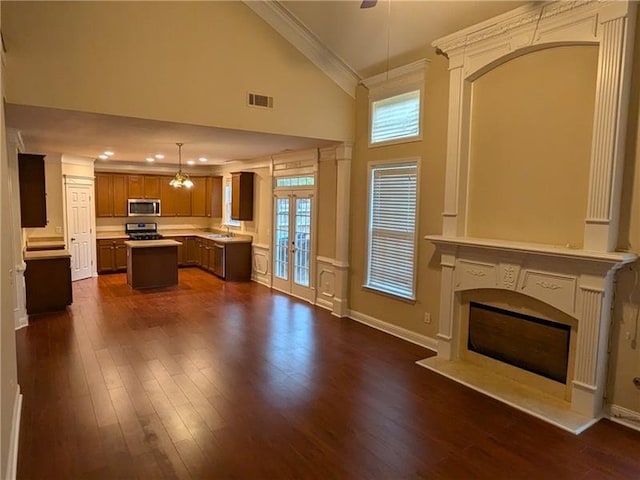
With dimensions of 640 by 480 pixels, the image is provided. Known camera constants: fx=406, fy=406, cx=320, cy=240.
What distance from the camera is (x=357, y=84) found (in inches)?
229

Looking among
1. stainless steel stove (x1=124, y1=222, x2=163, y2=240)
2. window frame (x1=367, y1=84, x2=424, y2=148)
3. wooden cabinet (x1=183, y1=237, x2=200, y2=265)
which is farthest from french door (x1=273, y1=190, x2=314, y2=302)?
stainless steel stove (x1=124, y1=222, x2=163, y2=240)

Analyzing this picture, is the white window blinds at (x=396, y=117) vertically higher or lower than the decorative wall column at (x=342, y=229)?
higher

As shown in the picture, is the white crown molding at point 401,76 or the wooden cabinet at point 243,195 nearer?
the white crown molding at point 401,76

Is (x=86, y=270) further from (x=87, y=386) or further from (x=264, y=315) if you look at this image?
(x=87, y=386)

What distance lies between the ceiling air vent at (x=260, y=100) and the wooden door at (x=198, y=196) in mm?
6303

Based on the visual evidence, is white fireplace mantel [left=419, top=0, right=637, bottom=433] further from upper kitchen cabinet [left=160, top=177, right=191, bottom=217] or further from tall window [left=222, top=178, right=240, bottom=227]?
upper kitchen cabinet [left=160, top=177, right=191, bottom=217]

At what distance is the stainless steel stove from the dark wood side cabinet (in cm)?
352

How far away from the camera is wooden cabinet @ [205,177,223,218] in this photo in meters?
10.7

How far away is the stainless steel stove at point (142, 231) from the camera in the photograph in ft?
32.5

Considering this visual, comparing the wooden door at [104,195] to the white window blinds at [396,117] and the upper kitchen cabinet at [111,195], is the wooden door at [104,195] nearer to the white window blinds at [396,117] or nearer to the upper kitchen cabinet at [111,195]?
the upper kitchen cabinet at [111,195]

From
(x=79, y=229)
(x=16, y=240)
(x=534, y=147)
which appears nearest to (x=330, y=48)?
(x=534, y=147)

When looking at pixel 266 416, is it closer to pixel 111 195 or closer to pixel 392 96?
pixel 392 96

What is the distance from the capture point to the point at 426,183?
4.91m

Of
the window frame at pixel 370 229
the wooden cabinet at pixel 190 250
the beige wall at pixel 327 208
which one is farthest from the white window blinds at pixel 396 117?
the wooden cabinet at pixel 190 250
